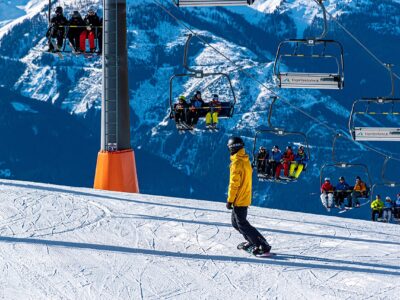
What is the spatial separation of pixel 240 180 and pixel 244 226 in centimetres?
53

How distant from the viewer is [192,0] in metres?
12.2

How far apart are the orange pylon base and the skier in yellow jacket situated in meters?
6.45

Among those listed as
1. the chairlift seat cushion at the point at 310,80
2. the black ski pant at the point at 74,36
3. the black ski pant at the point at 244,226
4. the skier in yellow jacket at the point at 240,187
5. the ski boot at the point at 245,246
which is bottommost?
the ski boot at the point at 245,246

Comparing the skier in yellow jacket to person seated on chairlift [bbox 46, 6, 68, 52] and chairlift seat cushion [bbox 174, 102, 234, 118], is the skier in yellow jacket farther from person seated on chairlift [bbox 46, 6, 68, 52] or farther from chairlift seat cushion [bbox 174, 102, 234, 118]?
chairlift seat cushion [bbox 174, 102, 234, 118]

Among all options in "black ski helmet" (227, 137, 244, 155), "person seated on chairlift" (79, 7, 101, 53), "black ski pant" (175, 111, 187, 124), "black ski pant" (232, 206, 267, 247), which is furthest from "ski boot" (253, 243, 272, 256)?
"black ski pant" (175, 111, 187, 124)

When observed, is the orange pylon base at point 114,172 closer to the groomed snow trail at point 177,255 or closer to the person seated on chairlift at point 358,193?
the groomed snow trail at point 177,255

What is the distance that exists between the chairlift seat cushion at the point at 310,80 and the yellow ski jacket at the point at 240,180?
6753mm

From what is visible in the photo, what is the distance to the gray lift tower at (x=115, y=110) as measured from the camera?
14180 mm

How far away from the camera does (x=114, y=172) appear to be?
14.5m

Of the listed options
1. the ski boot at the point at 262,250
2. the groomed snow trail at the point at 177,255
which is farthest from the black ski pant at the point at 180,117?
the ski boot at the point at 262,250

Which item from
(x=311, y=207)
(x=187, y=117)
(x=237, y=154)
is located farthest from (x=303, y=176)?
(x=237, y=154)

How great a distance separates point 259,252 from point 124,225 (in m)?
2.33

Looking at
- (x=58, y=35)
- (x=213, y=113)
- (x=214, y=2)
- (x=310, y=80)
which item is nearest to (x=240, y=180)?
(x=214, y=2)

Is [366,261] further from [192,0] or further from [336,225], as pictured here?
[192,0]
